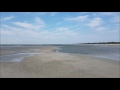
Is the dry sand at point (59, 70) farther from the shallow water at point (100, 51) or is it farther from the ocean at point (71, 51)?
the shallow water at point (100, 51)

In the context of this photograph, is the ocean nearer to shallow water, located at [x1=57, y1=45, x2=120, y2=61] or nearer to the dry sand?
shallow water, located at [x1=57, y1=45, x2=120, y2=61]

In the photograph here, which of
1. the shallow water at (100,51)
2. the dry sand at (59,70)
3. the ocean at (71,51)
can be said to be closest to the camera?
the dry sand at (59,70)

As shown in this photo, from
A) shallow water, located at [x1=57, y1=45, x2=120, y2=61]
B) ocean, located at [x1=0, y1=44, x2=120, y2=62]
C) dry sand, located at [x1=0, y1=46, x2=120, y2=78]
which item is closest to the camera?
dry sand, located at [x1=0, y1=46, x2=120, y2=78]

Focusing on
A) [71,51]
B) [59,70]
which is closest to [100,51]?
[71,51]

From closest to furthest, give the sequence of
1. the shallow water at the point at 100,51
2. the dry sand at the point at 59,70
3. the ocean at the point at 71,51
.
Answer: the dry sand at the point at 59,70, the ocean at the point at 71,51, the shallow water at the point at 100,51

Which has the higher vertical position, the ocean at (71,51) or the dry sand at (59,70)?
the ocean at (71,51)

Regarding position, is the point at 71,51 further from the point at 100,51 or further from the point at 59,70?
the point at 59,70

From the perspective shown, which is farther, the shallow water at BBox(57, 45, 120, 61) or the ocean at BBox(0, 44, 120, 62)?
the shallow water at BBox(57, 45, 120, 61)

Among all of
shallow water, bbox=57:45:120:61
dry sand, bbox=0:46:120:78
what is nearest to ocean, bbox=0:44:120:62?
shallow water, bbox=57:45:120:61

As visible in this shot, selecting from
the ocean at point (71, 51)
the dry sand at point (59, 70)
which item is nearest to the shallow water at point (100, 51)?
the ocean at point (71, 51)
